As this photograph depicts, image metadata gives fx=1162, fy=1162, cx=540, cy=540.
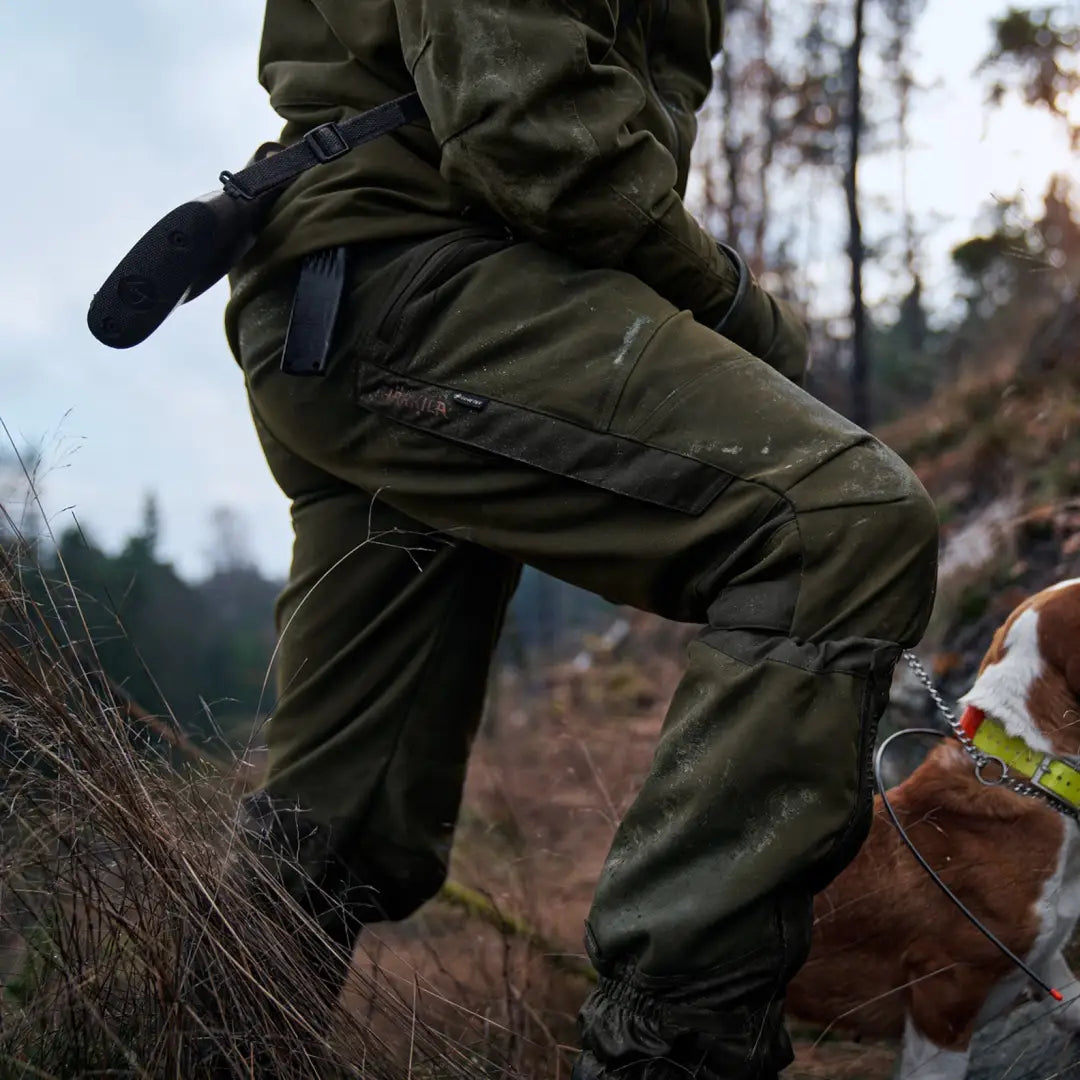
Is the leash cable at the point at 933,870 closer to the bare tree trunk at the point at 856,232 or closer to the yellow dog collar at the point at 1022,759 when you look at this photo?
the yellow dog collar at the point at 1022,759

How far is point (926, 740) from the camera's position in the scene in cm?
456

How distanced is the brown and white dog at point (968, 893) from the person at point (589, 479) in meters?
0.98

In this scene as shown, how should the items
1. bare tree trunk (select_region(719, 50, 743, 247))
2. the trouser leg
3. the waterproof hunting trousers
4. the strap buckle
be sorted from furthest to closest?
bare tree trunk (select_region(719, 50, 743, 247)) → the trouser leg → the strap buckle → the waterproof hunting trousers

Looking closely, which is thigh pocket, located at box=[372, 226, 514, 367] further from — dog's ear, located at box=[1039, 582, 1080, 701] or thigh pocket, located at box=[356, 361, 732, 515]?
dog's ear, located at box=[1039, 582, 1080, 701]

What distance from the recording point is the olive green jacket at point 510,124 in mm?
1975

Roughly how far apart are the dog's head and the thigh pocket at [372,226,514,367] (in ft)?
5.35

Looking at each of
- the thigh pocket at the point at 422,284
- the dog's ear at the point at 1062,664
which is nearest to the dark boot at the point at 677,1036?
the thigh pocket at the point at 422,284

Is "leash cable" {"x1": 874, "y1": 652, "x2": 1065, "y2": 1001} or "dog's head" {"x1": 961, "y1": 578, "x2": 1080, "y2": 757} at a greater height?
"dog's head" {"x1": 961, "y1": 578, "x2": 1080, "y2": 757}

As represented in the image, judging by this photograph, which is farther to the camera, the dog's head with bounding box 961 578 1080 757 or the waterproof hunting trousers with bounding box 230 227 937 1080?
the dog's head with bounding box 961 578 1080 757

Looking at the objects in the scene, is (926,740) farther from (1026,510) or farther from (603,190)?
(603,190)

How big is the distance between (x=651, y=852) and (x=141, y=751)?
964 mm

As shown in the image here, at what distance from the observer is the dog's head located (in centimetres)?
276

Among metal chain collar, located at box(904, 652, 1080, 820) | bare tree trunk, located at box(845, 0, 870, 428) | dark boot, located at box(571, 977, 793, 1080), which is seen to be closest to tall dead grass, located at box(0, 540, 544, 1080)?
dark boot, located at box(571, 977, 793, 1080)

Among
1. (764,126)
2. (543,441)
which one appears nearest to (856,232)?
(764,126)
